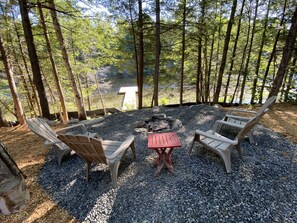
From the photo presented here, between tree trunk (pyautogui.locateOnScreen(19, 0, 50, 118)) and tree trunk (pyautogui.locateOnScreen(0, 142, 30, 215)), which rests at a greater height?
tree trunk (pyautogui.locateOnScreen(19, 0, 50, 118))

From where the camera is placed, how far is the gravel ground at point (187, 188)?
162 cm

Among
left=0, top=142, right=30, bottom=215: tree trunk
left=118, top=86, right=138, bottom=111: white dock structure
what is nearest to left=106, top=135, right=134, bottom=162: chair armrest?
left=0, top=142, right=30, bottom=215: tree trunk

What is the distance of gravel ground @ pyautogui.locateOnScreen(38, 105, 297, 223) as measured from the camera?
162 centimetres

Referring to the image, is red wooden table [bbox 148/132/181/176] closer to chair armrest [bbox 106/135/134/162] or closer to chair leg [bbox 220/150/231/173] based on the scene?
chair armrest [bbox 106/135/134/162]

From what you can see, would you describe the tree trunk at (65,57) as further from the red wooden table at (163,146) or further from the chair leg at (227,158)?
the chair leg at (227,158)

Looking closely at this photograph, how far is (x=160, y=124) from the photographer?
405cm

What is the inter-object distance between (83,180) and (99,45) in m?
5.47

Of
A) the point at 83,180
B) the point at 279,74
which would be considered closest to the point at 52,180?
the point at 83,180

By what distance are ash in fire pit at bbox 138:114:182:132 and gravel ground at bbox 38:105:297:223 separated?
1069mm

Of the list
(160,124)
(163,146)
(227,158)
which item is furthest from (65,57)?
(227,158)

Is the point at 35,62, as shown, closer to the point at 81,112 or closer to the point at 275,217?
the point at 81,112

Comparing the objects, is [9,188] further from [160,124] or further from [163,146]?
[160,124]

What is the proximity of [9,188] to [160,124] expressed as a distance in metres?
2.97

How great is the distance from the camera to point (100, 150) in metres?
1.87
